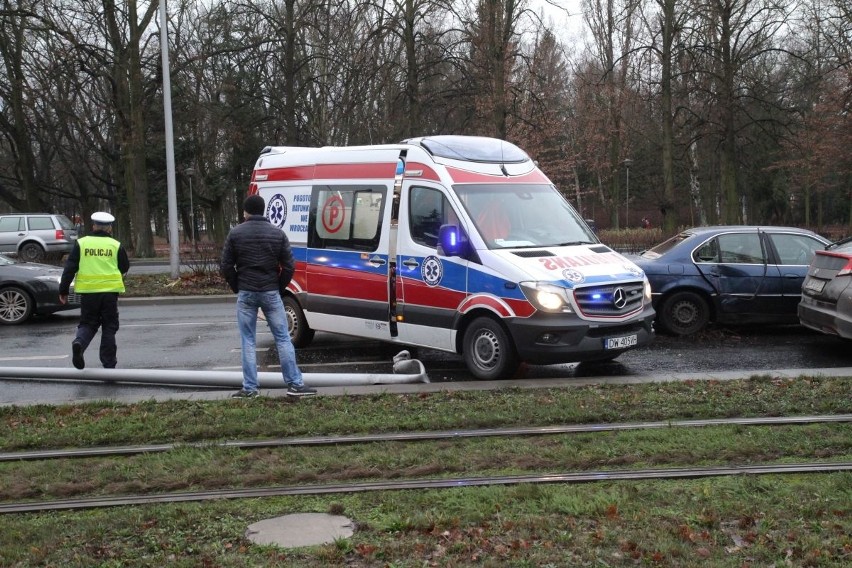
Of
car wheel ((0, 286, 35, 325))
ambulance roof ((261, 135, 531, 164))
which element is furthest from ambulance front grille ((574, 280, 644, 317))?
car wheel ((0, 286, 35, 325))

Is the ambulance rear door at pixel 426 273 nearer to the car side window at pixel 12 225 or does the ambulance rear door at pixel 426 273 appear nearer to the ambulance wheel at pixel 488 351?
the ambulance wheel at pixel 488 351

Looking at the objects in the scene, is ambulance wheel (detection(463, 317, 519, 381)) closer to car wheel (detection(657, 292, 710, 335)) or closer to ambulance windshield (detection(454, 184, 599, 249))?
ambulance windshield (detection(454, 184, 599, 249))

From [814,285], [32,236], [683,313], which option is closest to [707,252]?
[683,313]

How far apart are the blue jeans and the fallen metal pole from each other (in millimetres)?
469

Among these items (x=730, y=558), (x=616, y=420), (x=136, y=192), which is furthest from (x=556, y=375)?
(x=136, y=192)

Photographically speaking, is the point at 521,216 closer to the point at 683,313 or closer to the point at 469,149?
the point at 469,149

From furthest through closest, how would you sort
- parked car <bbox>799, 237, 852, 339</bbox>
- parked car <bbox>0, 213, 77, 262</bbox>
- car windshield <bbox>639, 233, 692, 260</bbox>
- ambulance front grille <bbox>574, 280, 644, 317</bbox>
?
parked car <bbox>0, 213, 77, 262</bbox> < car windshield <bbox>639, 233, 692, 260</bbox> < parked car <bbox>799, 237, 852, 339</bbox> < ambulance front grille <bbox>574, 280, 644, 317</bbox>

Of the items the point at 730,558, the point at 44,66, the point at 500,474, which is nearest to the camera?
the point at 730,558

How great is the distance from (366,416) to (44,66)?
32677mm

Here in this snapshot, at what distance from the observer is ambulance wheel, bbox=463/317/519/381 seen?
30.7 feet

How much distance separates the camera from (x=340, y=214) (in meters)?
11.0

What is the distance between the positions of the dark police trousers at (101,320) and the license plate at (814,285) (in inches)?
328

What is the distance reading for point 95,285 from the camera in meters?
9.90

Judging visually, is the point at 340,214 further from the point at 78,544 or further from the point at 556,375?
the point at 78,544
